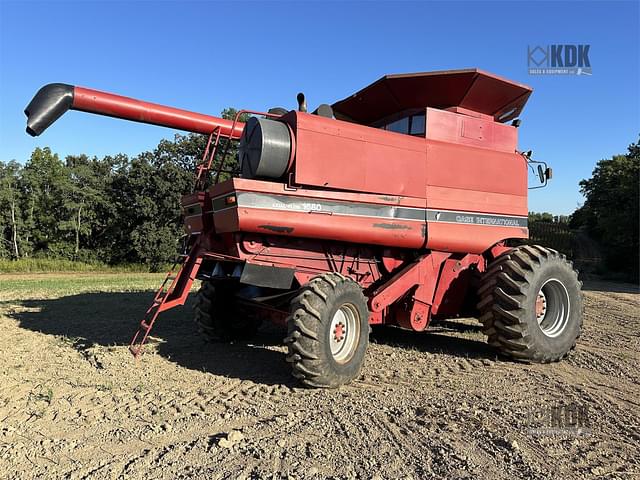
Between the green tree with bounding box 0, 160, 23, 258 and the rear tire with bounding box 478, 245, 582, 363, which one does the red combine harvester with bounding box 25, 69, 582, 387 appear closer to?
the rear tire with bounding box 478, 245, 582, 363

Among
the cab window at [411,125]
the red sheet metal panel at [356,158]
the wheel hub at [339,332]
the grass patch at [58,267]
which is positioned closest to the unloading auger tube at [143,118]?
the red sheet metal panel at [356,158]

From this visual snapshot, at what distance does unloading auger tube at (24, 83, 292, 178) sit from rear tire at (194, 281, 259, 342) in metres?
2.12

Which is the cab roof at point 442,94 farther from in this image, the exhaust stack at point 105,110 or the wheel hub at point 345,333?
the wheel hub at point 345,333

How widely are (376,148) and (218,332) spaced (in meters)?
3.50

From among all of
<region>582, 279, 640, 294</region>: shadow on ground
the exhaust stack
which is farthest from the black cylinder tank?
<region>582, 279, 640, 294</region>: shadow on ground

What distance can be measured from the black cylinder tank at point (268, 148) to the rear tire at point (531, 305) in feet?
10.3

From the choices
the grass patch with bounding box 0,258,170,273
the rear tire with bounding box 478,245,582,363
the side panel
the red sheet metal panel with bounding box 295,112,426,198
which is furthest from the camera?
the grass patch with bounding box 0,258,170,273

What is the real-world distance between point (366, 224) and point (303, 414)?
2422mm

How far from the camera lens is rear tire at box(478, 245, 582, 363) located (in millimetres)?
6090

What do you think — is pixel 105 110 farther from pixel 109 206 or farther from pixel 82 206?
pixel 82 206

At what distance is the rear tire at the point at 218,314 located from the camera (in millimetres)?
7031

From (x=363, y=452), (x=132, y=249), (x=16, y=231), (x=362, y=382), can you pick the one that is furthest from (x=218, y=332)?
(x=16, y=231)

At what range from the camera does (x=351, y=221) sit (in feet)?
18.7

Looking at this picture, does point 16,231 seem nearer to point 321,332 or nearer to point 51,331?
point 51,331
